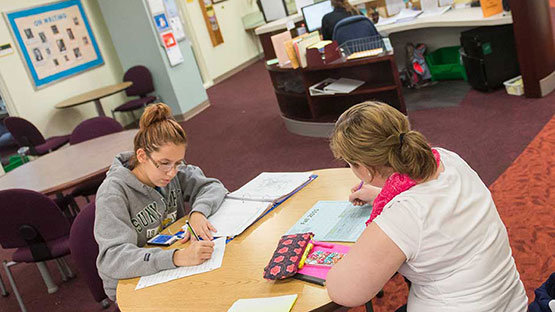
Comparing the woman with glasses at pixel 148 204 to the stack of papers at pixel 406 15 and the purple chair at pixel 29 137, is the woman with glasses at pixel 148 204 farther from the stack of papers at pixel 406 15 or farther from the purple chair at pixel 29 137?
the stack of papers at pixel 406 15

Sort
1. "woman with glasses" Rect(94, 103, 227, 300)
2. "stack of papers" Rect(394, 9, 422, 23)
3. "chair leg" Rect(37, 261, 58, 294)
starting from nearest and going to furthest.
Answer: "woman with glasses" Rect(94, 103, 227, 300)
"chair leg" Rect(37, 261, 58, 294)
"stack of papers" Rect(394, 9, 422, 23)

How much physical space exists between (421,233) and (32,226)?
2454mm

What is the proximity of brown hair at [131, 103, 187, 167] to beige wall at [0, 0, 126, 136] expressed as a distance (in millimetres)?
4661

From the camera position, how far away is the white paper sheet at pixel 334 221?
5.54 ft

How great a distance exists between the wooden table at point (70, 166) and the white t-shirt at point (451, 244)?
7.98 feet

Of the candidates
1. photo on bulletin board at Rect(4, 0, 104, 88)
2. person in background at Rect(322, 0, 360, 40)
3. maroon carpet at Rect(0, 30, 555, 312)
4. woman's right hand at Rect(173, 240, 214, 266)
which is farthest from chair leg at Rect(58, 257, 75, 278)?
person in background at Rect(322, 0, 360, 40)

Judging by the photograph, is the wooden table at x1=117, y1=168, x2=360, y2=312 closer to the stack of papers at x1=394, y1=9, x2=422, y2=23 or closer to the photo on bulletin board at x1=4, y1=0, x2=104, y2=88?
the stack of papers at x1=394, y1=9, x2=422, y2=23

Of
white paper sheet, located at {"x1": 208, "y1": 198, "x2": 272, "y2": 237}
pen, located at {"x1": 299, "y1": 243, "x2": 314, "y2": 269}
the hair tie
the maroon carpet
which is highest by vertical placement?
the hair tie

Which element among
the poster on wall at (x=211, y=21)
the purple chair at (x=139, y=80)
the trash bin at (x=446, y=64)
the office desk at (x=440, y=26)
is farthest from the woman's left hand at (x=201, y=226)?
the poster on wall at (x=211, y=21)

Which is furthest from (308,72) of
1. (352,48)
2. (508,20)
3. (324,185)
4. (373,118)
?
(373,118)

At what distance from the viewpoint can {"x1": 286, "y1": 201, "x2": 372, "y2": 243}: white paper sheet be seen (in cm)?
169

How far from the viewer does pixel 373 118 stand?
1318mm

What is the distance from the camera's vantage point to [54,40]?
21.3 feet

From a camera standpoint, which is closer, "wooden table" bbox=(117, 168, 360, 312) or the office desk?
"wooden table" bbox=(117, 168, 360, 312)
